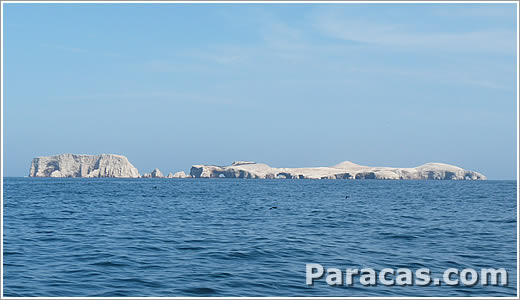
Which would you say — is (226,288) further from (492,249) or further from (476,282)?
(492,249)

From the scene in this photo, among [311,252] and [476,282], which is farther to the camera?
[311,252]

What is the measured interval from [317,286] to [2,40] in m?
14.5

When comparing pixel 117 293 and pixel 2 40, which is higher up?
pixel 2 40

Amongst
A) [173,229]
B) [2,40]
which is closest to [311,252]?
[173,229]

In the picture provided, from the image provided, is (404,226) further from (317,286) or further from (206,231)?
(317,286)

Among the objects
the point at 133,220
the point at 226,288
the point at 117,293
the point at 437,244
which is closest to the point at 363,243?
the point at 437,244

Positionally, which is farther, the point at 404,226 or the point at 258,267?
the point at 404,226

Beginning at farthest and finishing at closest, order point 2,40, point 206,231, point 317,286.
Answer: point 206,231, point 2,40, point 317,286

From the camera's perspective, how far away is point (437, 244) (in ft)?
85.6

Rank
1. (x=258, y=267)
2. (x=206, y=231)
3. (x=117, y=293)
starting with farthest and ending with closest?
(x=206, y=231)
(x=258, y=267)
(x=117, y=293)

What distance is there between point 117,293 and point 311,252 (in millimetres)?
10346

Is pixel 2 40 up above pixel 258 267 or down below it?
above

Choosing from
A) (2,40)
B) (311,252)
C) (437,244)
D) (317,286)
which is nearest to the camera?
(317,286)

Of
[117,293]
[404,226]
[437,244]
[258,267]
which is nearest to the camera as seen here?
[117,293]
